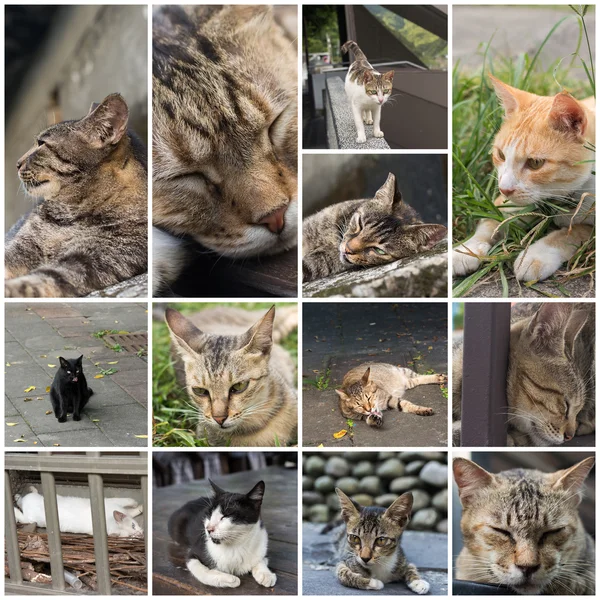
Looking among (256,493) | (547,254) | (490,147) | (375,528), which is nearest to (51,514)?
(256,493)

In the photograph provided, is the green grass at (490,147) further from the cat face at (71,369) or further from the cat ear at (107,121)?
the cat face at (71,369)

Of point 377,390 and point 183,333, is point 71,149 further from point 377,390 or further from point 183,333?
point 377,390

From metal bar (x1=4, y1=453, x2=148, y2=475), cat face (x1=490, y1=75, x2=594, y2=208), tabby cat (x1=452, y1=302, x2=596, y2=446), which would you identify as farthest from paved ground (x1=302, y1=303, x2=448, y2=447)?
metal bar (x1=4, y1=453, x2=148, y2=475)

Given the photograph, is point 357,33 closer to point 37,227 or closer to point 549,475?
point 37,227

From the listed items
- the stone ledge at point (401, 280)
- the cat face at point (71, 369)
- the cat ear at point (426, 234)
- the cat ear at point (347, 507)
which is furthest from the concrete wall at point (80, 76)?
the cat ear at point (347, 507)

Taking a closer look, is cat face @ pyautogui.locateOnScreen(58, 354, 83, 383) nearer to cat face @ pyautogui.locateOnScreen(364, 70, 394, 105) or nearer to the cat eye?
cat face @ pyautogui.locateOnScreen(364, 70, 394, 105)

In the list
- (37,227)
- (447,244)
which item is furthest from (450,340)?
(37,227)
